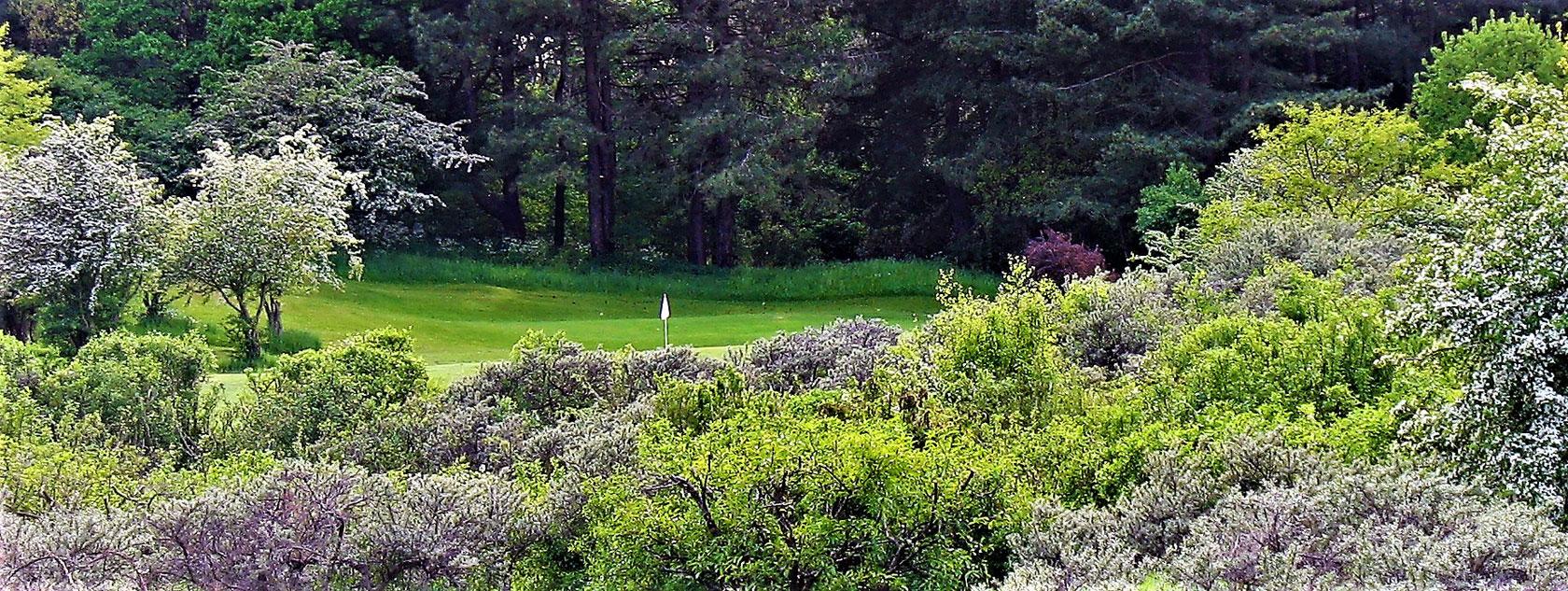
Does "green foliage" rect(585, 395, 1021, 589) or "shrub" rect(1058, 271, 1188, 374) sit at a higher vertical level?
"shrub" rect(1058, 271, 1188, 374)

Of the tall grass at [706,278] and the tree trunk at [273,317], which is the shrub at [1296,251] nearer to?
the tall grass at [706,278]

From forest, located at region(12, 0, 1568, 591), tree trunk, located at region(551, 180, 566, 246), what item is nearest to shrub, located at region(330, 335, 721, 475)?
forest, located at region(12, 0, 1568, 591)

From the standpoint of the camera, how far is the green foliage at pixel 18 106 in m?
26.7

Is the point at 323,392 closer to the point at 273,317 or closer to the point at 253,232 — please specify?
the point at 253,232

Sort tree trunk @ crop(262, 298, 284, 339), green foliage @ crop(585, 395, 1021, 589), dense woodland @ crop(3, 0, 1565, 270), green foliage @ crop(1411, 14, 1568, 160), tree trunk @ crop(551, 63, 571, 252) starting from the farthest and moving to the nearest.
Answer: tree trunk @ crop(551, 63, 571, 252), dense woodland @ crop(3, 0, 1565, 270), green foliage @ crop(1411, 14, 1568, 160), tree trunk @ crop(262, 298, 284, 339), green foliage @ crop(585, 395, 1021, 589)

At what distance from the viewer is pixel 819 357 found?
42.6 feet

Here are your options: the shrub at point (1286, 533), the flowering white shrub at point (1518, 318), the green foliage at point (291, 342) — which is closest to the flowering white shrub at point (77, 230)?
the green foliage at point (291, 342)

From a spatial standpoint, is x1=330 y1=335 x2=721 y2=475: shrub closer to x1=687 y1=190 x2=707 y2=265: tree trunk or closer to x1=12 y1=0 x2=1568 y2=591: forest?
x1=12 y1=0 x2=1568 y2=591: forest

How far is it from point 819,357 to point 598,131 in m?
18.4

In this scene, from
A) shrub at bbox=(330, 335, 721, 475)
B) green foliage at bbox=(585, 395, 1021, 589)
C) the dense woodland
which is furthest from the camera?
the dense woodland

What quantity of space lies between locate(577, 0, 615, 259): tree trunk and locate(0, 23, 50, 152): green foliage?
10950 millimetres

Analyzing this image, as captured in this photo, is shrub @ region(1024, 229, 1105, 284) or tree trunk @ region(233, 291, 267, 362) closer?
tree trunk @ region(233, 291, 267, 362)

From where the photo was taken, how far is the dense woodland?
28.9 meters

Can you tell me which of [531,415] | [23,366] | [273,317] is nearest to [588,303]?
[273,317]
